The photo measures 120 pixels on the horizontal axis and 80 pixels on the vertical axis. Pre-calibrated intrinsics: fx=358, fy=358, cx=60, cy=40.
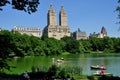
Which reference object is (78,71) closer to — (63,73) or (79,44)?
(63,73)

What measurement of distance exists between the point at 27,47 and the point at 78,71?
71622mm

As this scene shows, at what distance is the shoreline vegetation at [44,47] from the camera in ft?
43.2

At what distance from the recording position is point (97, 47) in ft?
514

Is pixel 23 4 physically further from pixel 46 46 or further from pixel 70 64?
pixel 46 46

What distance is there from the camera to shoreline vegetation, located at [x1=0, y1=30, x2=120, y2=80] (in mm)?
13181

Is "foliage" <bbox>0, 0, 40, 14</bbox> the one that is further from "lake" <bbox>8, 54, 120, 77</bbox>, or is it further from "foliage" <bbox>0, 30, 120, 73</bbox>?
"lake" <bbox>8, 54, 120, 77</bbox>

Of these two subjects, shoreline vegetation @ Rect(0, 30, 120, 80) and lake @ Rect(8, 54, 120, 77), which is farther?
lake @ Rect(8, 54, 120, 77)

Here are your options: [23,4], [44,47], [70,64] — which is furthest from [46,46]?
[23,4]

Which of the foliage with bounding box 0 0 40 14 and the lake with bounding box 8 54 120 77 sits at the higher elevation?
the foliage with bounding box 0 0 40 14

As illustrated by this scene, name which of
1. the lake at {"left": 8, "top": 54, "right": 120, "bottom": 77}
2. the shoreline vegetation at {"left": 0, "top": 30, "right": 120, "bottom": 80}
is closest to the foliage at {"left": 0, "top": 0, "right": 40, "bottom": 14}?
the shoreline vegetation at {"left": 0, "top": 30, "right": 120, "bottom": 80}

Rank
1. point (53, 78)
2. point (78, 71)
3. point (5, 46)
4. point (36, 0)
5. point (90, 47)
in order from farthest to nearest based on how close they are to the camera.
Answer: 1. point (90, 47)
2. point (78, 71)
3. point (53, 78)
4. point (5, 46)
5. point (36, 0)

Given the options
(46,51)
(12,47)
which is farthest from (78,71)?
(46,51)

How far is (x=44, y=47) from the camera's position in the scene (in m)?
112

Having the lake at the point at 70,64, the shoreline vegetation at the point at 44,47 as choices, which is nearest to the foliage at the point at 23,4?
the shoreline vegetation at the point at 44,47
